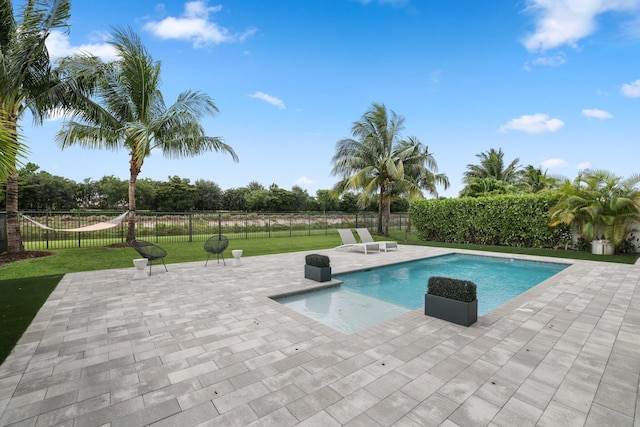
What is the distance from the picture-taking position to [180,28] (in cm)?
1140

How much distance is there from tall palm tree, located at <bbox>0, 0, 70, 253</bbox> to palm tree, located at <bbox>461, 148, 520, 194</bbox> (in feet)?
96.9

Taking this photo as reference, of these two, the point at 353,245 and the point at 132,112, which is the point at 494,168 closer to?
the point at 353,245

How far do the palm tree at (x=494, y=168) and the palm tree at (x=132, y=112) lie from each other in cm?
2514

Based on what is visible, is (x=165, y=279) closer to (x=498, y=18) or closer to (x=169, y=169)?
(x=498, y=18)

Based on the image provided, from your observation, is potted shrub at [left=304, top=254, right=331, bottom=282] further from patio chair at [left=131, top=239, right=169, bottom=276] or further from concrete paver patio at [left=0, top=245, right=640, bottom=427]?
patio chair at [left=131, top=239, right=169, bottom=276]

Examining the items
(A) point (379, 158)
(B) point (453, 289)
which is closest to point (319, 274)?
(B) point (453, 289)

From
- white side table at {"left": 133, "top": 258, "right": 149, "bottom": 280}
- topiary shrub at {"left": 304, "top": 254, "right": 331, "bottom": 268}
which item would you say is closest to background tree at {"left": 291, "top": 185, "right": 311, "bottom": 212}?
white side table at {"left": 133, "top": 258, "right": 149, "bottom": 280}

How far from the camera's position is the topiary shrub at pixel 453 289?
412 cm

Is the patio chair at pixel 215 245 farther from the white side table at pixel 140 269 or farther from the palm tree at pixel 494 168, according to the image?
the palm tree at pixel 494 168

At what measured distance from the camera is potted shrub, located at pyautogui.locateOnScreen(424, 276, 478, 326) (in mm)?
4070

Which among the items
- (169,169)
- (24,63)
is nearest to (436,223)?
(24,63)

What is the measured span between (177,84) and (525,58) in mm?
15009

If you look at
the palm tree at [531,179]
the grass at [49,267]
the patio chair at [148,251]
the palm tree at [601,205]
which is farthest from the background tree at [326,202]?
the patio chair at [148,251]

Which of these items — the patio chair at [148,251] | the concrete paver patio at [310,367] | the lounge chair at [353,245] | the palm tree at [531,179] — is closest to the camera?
the concrete paver patio at [310,367]
